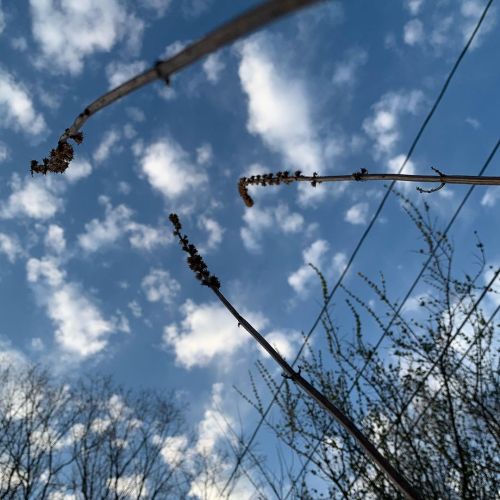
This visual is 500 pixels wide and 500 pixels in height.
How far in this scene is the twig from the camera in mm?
1063

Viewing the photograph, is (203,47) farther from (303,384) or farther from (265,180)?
(265,180)

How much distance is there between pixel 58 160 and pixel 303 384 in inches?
47.0

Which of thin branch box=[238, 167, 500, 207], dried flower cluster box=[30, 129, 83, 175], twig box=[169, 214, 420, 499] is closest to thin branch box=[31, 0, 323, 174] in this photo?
dried flower cluster box=[30, 129, 83, 175]

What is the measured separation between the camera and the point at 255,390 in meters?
7.14

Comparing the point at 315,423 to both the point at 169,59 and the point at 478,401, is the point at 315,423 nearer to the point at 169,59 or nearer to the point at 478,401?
the point at 478,401

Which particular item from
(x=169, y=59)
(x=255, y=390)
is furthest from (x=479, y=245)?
(x=169, y=59)

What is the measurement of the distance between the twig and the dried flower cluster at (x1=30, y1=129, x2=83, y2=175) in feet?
1.49

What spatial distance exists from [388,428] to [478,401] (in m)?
1.37

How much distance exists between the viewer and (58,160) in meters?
1.68

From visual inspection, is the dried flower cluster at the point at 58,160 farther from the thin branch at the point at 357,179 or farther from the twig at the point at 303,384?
the thin branch at the point at 357,179

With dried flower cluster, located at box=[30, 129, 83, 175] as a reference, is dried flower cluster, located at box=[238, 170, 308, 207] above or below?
above

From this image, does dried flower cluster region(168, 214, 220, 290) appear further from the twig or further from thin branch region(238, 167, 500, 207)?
thin branch region(238, 167, 500, 207)

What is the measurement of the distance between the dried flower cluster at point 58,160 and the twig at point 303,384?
0.45 meters

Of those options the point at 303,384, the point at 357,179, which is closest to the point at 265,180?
the point at 357,179
